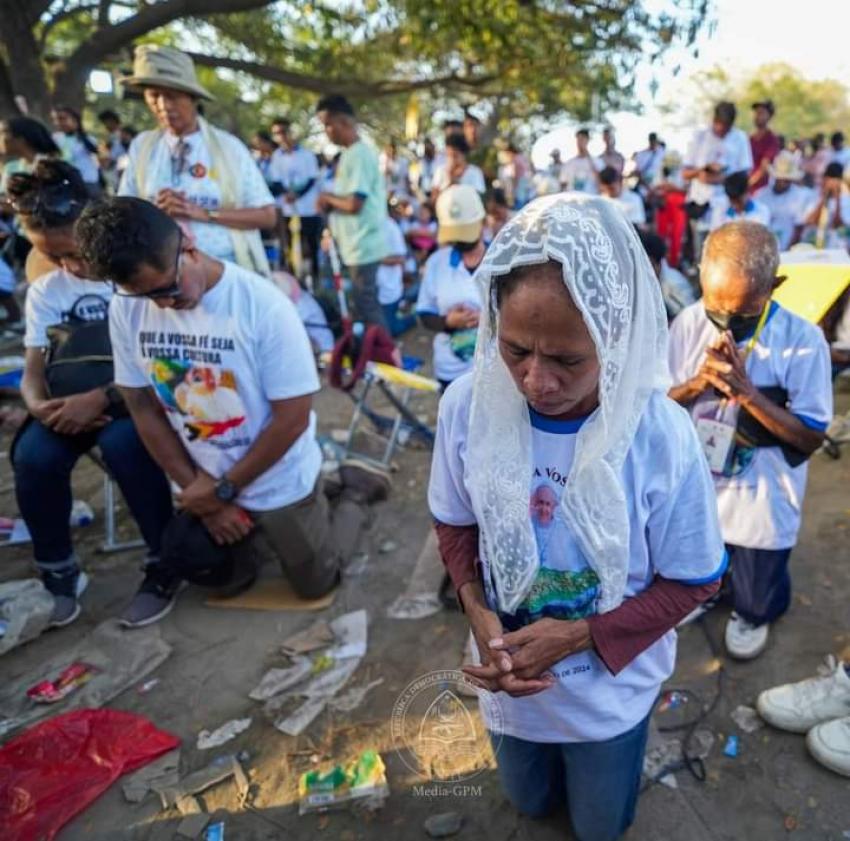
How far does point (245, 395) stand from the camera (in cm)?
273

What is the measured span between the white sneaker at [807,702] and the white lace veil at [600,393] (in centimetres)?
138

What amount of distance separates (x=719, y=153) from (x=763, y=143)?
1.71m

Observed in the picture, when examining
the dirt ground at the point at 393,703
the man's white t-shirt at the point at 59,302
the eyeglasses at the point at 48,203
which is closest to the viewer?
the dirt ground at the point at 393,703

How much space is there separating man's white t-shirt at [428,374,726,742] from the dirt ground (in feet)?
2.32

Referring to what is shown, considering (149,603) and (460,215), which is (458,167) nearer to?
(460,215)

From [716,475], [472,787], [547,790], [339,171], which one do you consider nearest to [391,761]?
[472,787]

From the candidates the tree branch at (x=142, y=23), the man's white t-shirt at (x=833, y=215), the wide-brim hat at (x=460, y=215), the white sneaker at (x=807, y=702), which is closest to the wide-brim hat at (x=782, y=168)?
the man's white t-shirt at (x=833, y=215)

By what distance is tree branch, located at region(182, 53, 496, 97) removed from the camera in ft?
32.8

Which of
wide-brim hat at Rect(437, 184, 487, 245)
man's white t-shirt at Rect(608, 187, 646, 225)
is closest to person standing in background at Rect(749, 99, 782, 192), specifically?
man's white t-shirt at Rect(608, 187, 646, 225)

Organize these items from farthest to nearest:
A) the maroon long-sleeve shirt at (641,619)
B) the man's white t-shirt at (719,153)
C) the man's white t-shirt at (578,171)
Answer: the man's white t-shirt at (578,171) < the man's white t-shirt at (719,153) < the maroon long-sleeve shirt at (641,619)

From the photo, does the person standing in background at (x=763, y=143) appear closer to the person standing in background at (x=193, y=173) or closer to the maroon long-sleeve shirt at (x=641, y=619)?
the person standing in background at (x=193, y=173)

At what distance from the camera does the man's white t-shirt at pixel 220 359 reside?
2.61 meters

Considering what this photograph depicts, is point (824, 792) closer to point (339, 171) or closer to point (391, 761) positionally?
point (391, 761)

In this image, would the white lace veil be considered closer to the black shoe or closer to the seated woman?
the seated woman
